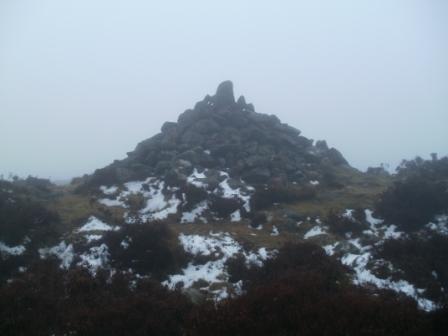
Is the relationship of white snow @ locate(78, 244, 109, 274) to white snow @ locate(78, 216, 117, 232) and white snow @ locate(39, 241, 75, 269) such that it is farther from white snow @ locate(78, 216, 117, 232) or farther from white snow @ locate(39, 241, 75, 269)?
white snow @ locate(78, 216, 117, 232)

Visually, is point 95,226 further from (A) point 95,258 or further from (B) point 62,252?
(A) point 95,258

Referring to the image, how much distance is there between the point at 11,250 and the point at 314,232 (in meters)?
14.0

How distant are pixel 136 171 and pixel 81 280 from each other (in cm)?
1635

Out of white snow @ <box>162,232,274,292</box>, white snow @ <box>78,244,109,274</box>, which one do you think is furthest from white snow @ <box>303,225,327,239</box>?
white snow @ <box>78,244,109,274</box>

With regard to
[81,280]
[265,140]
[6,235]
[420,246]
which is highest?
[265,140]

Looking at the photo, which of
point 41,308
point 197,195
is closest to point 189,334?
point 41,308

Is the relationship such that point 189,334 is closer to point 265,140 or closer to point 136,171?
point 136,171

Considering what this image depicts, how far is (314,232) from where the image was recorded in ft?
63.1

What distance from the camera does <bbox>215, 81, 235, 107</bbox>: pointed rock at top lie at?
3850 centimetres

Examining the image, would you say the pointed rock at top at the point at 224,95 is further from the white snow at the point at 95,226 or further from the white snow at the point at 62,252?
the white snow at the point at 62,252

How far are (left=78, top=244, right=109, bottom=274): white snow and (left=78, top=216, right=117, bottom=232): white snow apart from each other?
7.92ft

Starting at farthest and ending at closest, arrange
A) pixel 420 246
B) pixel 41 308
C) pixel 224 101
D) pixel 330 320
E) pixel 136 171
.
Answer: pixel 224 101
pixel 136 171
pixel 420 246
pixel 41 308
pixel 330 320

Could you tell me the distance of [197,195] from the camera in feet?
74.8

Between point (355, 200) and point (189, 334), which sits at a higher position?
point (355, 200)
